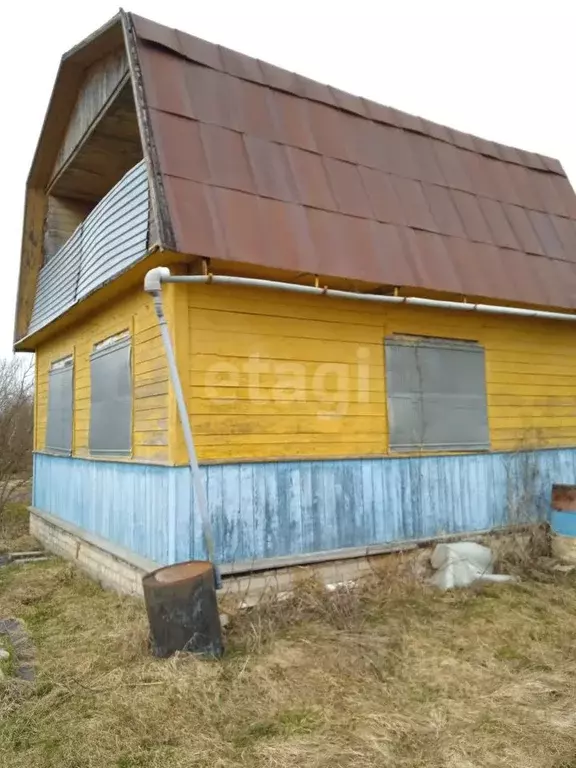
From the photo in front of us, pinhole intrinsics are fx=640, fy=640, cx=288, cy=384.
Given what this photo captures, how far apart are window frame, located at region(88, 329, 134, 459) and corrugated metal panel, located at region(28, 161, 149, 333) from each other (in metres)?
0.60

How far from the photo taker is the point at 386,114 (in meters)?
7.92

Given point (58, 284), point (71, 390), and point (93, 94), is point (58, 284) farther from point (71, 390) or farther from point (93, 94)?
point (93, 94)

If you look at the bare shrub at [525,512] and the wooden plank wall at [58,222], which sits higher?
the wooden plank wall at [58,222]

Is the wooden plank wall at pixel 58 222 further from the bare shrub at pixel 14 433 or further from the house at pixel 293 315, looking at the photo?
the bare shrub at pixel 14 433

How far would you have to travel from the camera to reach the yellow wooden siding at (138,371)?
5973mm

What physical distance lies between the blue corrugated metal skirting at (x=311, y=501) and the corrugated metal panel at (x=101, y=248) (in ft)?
6.74

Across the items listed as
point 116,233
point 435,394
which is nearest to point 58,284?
point 116,233

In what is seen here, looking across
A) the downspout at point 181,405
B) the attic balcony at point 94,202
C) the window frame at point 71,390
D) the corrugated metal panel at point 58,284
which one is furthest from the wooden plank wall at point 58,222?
the downspout at point 181,405

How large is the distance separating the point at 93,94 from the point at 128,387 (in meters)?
3.72

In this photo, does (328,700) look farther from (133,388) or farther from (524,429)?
(524,429)

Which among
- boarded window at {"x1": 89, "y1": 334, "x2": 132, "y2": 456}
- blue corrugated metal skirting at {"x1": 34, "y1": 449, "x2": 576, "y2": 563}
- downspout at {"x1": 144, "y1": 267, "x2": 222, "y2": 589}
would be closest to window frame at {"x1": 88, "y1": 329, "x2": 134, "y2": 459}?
boarded window at {"x1": 89, "y1": 334, "x2": 132, "y2": 456}

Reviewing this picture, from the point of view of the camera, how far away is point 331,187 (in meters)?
6.68

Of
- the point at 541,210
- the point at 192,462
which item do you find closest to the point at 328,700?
the point at 192,462

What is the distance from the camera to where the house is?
577cm
